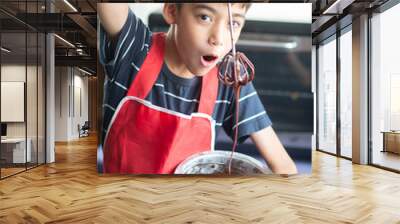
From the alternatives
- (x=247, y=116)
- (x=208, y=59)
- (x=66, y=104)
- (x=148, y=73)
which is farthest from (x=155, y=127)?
(x=66, y=104)

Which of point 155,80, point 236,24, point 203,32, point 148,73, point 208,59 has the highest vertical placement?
point 236,24

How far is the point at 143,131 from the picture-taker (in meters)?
6.08

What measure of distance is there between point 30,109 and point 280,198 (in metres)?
5.16

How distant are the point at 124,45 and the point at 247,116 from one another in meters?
2.24

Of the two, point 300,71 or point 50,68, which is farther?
point 50,68

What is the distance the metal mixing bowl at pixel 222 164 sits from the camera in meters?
6.15

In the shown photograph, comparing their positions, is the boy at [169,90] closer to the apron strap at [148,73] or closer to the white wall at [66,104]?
the apron strap at [148,73]

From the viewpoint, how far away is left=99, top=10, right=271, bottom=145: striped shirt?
6.08m

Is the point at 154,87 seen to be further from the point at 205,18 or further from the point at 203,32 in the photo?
the point at 205,18

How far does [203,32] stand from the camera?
605 centimetres

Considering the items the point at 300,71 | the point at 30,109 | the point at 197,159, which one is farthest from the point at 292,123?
the point at 30,109

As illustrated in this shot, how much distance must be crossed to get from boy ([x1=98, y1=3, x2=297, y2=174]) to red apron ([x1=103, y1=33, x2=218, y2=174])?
2 centimetres

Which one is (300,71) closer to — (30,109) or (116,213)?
(116,213)

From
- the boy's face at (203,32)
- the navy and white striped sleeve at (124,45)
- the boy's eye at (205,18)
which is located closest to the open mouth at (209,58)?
the boy's face at (203,32)
